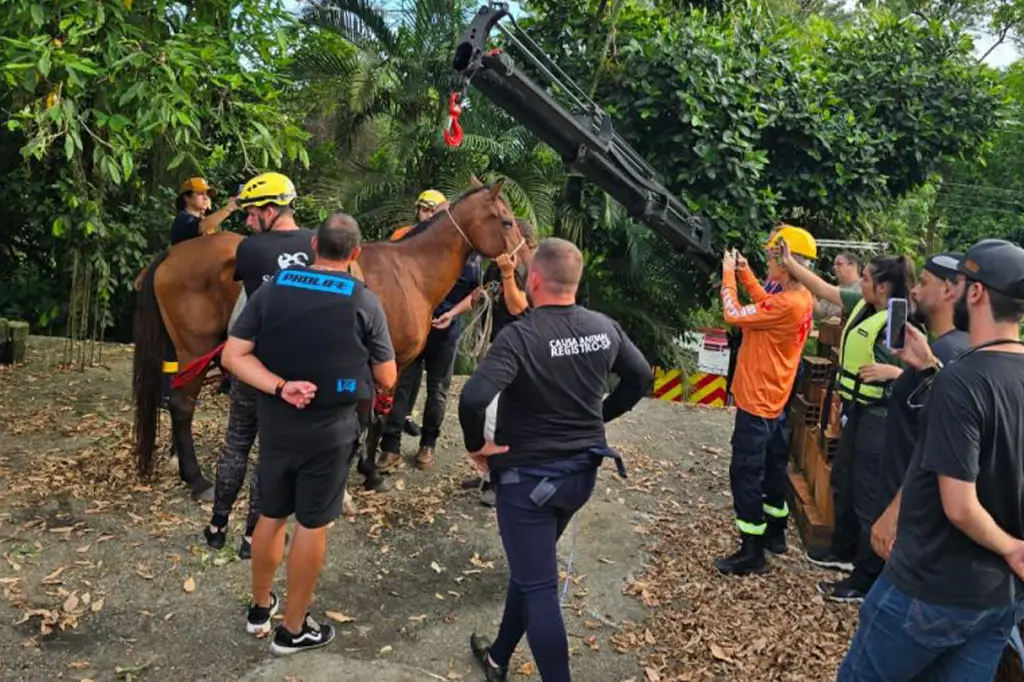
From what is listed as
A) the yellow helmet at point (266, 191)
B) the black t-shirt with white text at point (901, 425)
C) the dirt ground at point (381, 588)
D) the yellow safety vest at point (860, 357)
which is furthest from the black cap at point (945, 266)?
the yellow helmet at point (266, 191)

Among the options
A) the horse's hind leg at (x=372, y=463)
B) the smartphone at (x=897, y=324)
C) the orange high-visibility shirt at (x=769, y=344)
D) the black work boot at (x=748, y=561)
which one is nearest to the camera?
the smartphone at (x=897, y=324)

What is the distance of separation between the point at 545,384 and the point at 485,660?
1.42 metres

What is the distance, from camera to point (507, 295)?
4984mm

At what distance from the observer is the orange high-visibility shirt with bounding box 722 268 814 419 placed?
4.59m

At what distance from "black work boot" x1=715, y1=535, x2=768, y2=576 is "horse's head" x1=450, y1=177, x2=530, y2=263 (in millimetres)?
2304

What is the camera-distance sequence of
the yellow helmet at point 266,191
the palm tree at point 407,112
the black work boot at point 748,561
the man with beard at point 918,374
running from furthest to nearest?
1. the palm tree at point 407,112
2. the black work boot at point 748,561
3. the yellow helmet at point 266,191
4. the man with beard at point 918,374

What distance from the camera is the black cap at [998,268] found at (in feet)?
7.42

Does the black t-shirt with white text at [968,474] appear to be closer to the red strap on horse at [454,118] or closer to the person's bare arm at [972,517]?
the person's bare arm at [972,517]

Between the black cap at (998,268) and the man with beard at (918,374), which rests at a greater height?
the black cap at (998,268)

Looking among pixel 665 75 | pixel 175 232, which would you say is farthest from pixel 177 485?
pixel 665 75

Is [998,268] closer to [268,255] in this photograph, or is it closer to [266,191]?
[268,255]

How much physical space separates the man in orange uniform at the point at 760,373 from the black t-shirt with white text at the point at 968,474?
7.31ft

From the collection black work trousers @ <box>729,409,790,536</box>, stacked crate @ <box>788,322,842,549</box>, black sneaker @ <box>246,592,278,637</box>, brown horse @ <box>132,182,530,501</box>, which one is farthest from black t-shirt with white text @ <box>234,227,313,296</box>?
stacked crate @ <box>788,322,842,549</box>

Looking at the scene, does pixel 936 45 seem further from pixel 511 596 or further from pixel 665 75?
pixel 511 596
